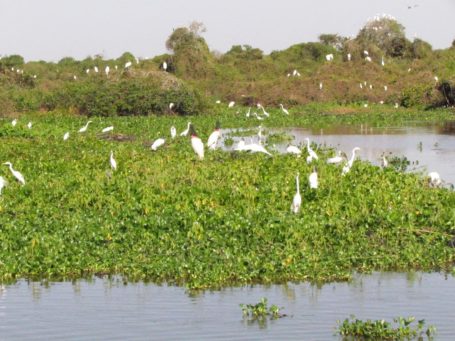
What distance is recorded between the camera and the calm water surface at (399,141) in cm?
2291

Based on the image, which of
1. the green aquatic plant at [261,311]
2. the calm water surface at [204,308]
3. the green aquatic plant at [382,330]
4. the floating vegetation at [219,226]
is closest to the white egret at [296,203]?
the floating vegetation at [219,226]

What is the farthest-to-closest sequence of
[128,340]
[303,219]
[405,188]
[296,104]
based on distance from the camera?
[296,104]
[405,188]
[303,219]
[128,340]

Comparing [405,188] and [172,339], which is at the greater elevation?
[405,188]

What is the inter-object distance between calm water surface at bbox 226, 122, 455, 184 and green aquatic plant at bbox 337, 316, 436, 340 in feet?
33.9

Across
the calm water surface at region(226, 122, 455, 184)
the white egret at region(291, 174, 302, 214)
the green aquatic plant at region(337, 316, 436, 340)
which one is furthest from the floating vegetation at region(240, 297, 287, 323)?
the calm water surface at region(226, 122, 455, 184)

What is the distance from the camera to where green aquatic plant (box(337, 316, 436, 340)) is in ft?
28.7

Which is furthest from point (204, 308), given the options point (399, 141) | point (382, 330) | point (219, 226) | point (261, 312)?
point (399, 141)

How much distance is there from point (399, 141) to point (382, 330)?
66.9ft

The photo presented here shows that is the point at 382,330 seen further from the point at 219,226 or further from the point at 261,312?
the point at 219,226

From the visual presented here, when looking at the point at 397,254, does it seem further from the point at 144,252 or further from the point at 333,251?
the point at 144,252

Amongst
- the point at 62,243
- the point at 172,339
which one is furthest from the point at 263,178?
the point at 172,339

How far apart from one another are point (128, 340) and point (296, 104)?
124ft

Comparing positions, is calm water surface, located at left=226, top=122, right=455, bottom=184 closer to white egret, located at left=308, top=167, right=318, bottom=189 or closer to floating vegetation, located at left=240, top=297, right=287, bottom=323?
white egret, located at left=308, top=167, right=318, bottom=189

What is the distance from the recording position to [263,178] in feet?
49.5
